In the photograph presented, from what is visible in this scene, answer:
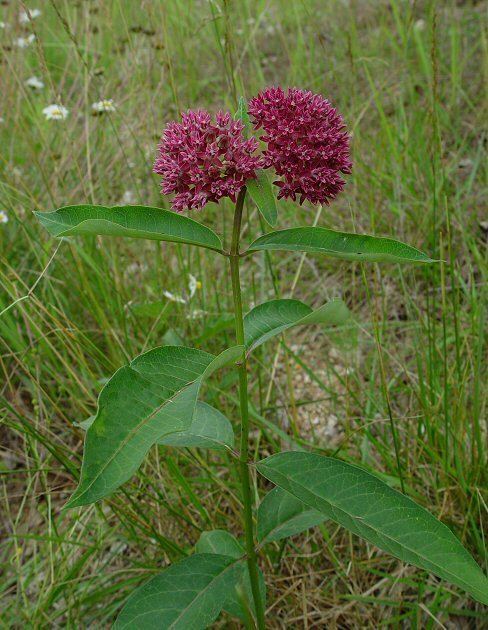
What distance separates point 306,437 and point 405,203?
38.4 inches

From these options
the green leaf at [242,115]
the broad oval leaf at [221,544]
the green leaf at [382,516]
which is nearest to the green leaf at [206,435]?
the green leaf at [382,516]

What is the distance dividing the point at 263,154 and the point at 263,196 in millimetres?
82

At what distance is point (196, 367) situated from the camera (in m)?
0.96

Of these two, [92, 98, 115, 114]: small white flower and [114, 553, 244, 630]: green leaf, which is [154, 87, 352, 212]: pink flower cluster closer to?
[114, 553, 244, 630]: green leaf

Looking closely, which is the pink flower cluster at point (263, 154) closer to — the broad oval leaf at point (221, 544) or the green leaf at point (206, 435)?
the green leaf at point (206, 435)

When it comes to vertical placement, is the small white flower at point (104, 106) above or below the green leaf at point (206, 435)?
above

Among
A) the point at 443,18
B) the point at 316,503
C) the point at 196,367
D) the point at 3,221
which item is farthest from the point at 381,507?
the point at 443,18

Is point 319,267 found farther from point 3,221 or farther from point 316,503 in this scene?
point 316,503

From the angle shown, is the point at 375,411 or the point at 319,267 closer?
the point at 375,411

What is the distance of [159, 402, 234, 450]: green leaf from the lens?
1.14 m

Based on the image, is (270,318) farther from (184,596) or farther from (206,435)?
(184,596)

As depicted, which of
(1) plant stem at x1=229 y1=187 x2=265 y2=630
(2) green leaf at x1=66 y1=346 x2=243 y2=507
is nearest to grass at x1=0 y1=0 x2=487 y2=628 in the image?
(1) plant stem at x1=229 y1=187 x2=265 y2=630

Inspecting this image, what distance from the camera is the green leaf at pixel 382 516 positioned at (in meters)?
0.92

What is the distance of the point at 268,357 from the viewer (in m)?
2.15
